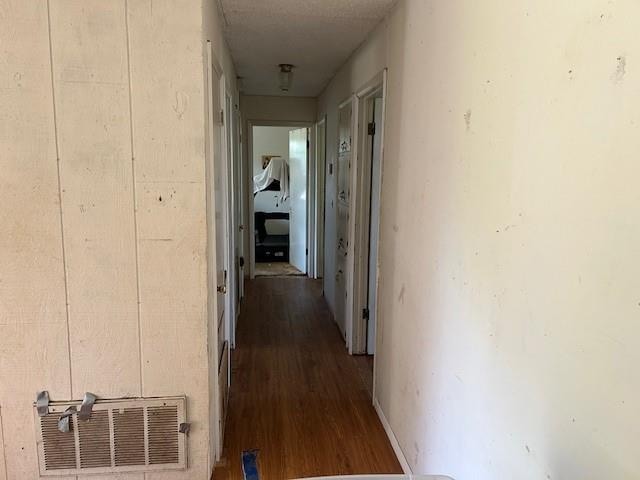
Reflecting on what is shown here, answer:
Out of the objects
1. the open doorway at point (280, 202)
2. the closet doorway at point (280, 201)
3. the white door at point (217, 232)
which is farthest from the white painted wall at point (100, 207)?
the open doorway at point (280, 202)

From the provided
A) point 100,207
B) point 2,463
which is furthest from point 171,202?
point 2,463

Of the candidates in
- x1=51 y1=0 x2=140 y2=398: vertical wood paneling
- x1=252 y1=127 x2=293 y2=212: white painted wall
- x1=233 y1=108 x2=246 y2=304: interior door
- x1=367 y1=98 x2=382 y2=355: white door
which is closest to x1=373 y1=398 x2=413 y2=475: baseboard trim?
x1=367 y1=98 x2=382 y2=355: white door

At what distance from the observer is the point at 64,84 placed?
6.03 feet

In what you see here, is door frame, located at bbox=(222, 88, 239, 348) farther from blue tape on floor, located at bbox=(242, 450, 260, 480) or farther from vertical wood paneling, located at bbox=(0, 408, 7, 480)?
vertical wood paneling, located at bbox=(0, 408, 7, 480)

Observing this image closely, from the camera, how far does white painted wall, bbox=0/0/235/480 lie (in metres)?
1.83

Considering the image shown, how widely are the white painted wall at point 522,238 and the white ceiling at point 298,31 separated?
0.45m

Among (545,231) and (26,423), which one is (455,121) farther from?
(26,423)

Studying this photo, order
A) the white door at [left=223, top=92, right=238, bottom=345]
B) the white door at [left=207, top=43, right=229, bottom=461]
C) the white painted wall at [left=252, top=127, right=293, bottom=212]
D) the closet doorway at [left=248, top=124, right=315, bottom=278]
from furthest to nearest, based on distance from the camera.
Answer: the white painted wall at [left=252, top=127, right=293, bottom=212] → the closet doorway at [left=248, top=124, right=315, bottom=278] → the white door at [left=223, top=92, right=238, bottom=345] → the white door at [left=207, top=43, right=229, bottom=461]

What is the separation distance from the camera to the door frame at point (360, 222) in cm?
331

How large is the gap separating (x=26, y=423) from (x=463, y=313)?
6.15 feet

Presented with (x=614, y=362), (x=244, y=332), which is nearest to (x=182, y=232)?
(x=614, y=362)

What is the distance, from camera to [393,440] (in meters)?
2.47

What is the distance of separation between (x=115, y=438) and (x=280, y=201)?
6.00 meters

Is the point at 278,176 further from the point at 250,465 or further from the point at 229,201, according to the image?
the point at 250,465
